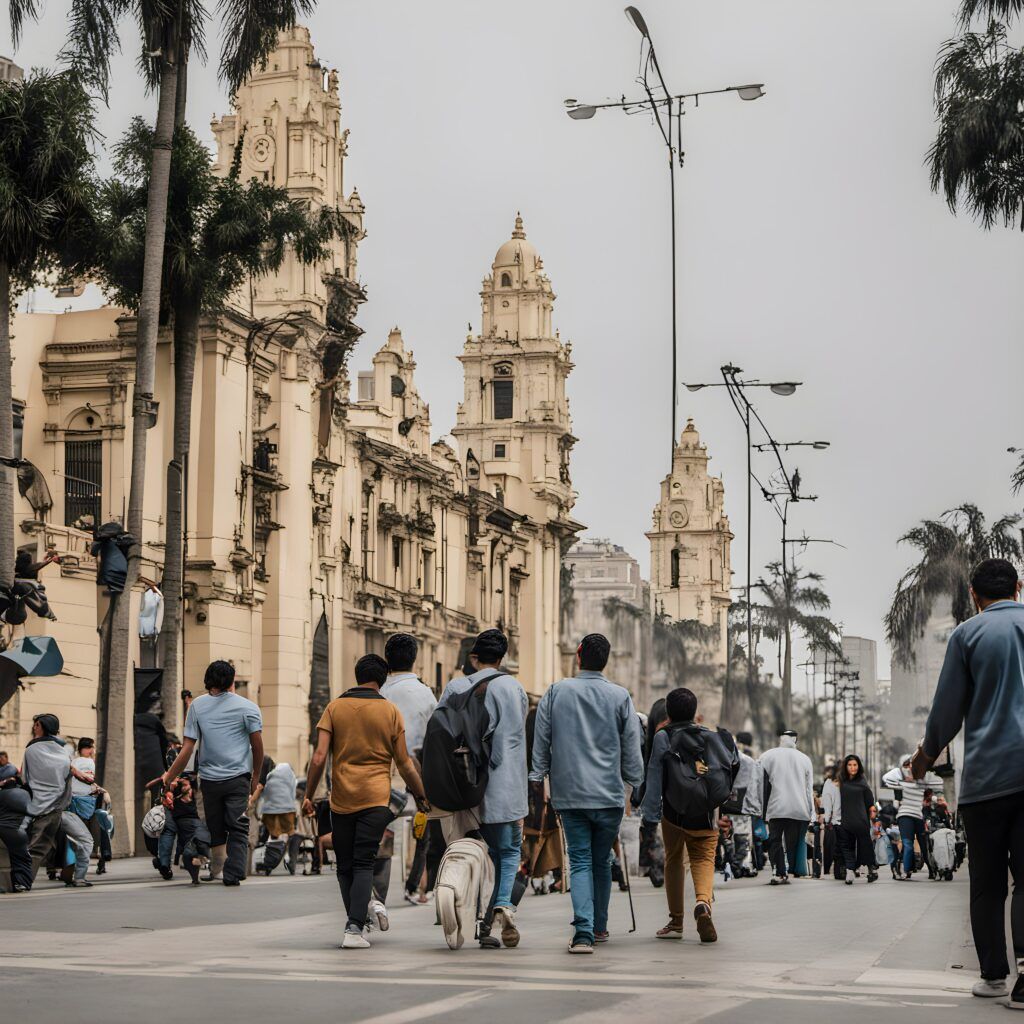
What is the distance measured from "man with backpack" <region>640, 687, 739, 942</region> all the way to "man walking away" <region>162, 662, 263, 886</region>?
A: 4.33 m

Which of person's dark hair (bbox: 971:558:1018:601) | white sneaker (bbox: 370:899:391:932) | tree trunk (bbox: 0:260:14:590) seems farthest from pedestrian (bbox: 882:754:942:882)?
person's dark hair (bbox: 971:558:1018:601)

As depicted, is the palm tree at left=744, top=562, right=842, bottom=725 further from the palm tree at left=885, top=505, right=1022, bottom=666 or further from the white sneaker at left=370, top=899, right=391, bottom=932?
the white sneaker at left=370, top=899, right=391, bottom=932

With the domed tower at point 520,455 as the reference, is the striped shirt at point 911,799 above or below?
below

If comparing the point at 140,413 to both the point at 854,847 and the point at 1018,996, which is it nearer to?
the point at 854,847

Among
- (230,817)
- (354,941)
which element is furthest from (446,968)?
(230,817)

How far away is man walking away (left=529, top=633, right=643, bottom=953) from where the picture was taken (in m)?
11.6

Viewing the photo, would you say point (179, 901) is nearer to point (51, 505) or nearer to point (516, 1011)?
point (516, 1011)

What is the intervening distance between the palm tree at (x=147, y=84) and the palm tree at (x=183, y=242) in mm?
1164

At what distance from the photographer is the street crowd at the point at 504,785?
28.7 feet

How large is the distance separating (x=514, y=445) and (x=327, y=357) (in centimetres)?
3518

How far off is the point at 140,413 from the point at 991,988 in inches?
805

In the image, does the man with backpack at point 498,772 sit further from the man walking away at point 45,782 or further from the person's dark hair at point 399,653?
the man walking away at point 45,782

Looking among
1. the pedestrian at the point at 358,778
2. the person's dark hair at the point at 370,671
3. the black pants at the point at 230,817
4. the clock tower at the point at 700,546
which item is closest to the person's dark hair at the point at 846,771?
the black pants at the point at 230,817

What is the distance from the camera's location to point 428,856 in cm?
1450
